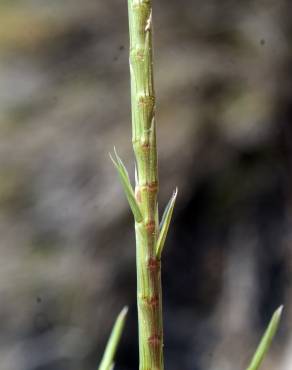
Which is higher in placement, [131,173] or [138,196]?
[131,173]

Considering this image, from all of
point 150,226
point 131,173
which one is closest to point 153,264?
point 150,226

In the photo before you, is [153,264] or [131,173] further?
[131,173]

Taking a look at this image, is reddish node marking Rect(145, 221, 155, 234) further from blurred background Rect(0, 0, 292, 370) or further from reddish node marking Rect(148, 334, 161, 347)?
blurred background Rect(0, 0, 292, 370)

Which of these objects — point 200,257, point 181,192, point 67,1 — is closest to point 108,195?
point 181,192

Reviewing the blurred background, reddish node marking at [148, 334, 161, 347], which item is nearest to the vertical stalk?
reddish node marking at [148, 334, 161, 347]

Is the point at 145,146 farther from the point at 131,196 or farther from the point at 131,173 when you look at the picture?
the point at 131,173

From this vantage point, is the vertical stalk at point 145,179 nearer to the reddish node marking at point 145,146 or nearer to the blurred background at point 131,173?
the reddish node marking at point 145,146
